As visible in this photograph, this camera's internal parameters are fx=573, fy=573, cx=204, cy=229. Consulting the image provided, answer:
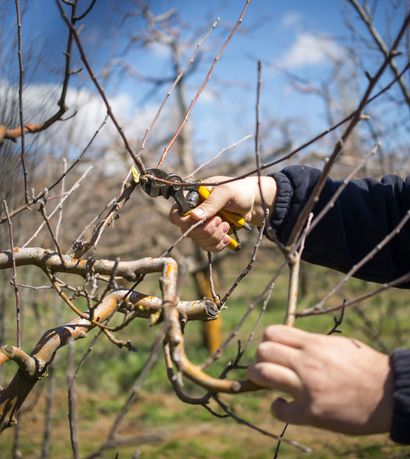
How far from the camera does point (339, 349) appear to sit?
3.50 feet

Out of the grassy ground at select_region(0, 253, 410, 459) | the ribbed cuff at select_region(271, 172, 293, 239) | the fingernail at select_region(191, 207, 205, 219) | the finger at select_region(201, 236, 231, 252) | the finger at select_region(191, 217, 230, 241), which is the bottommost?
the grassy ground at select_region(0, 253, 410, 459)

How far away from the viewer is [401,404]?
1060 millimetres

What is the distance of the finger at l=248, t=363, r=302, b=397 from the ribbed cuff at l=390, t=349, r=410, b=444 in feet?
0.63

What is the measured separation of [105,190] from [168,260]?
7502mm

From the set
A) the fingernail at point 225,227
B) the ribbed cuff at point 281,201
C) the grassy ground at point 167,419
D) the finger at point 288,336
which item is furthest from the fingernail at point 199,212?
the grassy ground at point 167,419

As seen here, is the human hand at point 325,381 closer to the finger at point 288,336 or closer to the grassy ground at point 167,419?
the finger at point 288,336

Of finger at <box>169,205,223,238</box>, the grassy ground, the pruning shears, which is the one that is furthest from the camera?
the grassy ground

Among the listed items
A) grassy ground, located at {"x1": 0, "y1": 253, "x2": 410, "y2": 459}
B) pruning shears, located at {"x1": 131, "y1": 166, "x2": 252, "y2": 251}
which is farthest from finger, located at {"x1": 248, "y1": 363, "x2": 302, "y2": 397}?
grassy ground, located at {"x1": 0, "y1": 253, "x2": 410, "y2": 459}

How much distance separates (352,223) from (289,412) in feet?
3.74

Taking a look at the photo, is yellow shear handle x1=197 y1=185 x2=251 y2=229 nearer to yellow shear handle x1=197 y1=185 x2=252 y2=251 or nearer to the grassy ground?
yellow shear handle x1=197 y1=185 x2=252 y2=251

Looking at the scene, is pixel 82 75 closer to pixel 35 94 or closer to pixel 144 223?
pixel 35 94

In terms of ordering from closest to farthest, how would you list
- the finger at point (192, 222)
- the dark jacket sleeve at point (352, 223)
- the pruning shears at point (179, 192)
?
the pruning shears at point (179, 192) → the finger at point (192, 222) → the dark jacket sleeve at point (352, 223)

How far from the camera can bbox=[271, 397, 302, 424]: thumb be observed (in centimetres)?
104

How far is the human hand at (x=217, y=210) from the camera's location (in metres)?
1.79
